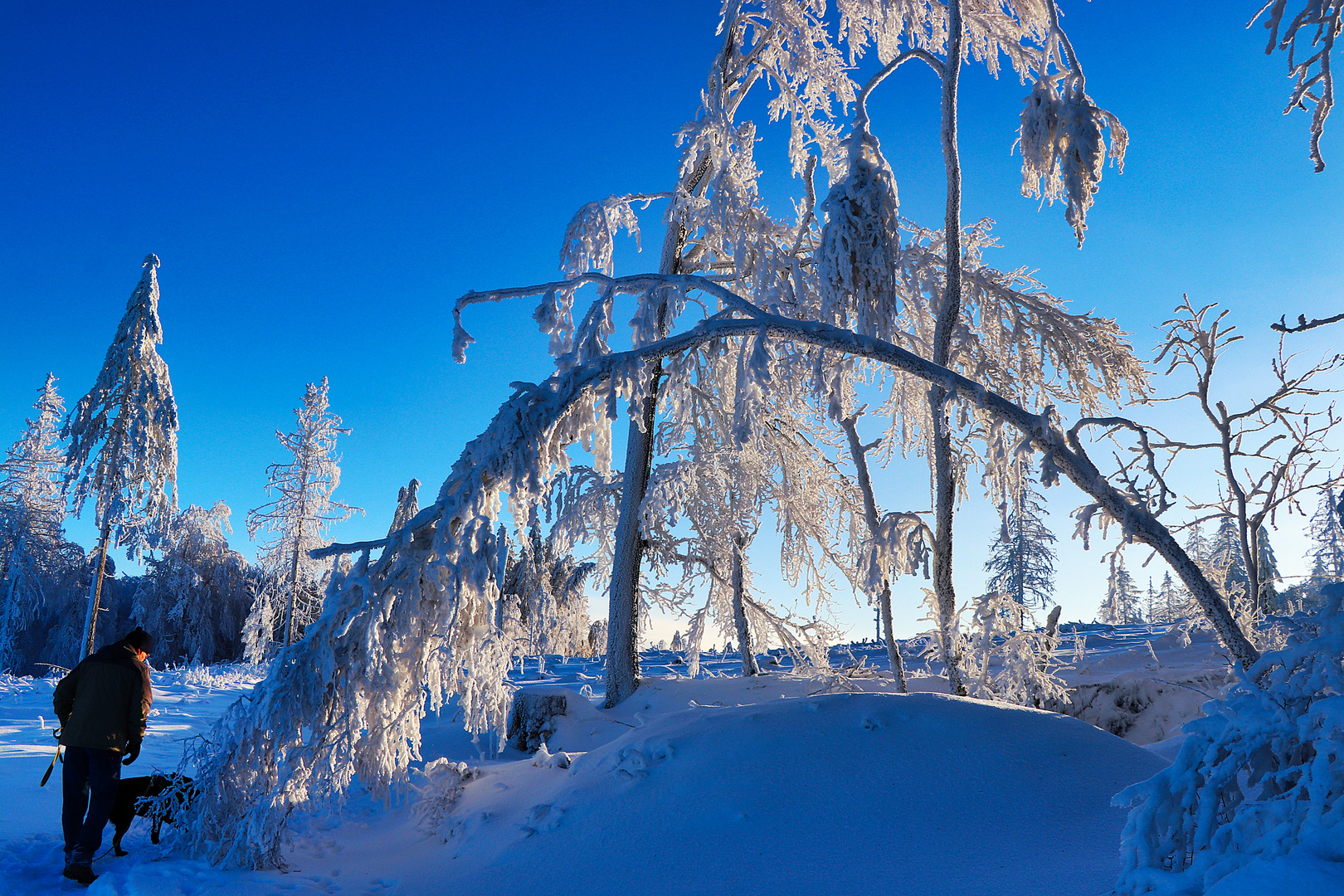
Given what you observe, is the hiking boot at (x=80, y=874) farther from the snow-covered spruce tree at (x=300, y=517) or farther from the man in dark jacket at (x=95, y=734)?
the snow-covered spruce tree at (x=300, y=517)

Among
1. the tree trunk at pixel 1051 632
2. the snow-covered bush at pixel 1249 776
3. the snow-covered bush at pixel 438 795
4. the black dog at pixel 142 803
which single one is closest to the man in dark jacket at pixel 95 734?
the black dog at pixel 142 803

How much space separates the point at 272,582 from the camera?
24.0m

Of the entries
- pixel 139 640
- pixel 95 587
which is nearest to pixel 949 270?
pixel 139 640

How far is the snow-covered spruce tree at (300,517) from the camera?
75.9ft

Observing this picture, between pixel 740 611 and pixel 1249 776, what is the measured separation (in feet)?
26.9

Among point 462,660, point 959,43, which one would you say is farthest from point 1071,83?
point 462,660

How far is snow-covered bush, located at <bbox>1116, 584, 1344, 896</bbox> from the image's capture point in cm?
231

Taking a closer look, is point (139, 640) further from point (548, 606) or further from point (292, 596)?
point (292, 596)

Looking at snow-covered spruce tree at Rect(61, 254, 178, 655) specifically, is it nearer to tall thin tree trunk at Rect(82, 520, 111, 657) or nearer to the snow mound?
tall thin tree trunk at Rect(82, 520, 111, 657)

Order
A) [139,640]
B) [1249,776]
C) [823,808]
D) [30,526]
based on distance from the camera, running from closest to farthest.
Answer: [1249,776] < [823,808] < [139,640] < [30,526]

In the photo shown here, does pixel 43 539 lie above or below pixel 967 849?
above

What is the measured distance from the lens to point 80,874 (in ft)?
14.6

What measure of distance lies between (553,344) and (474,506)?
4.08 metres

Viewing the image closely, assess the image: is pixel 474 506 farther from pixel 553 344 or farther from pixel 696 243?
pixel 696 243
